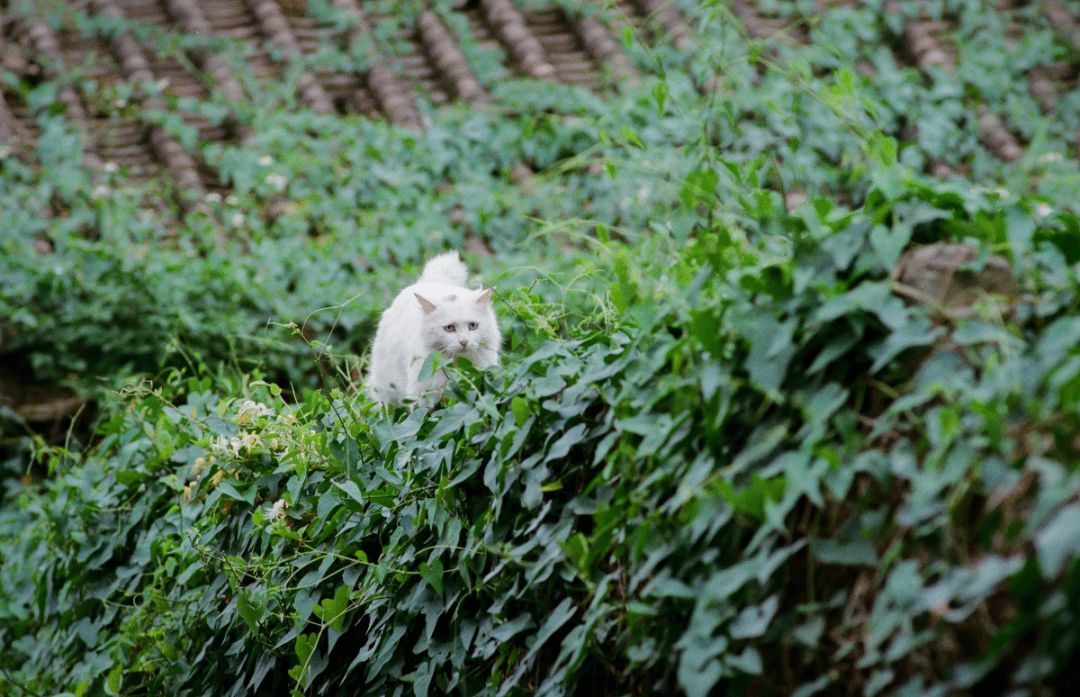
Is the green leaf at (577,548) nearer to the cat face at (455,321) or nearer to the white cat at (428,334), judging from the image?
the white cat at (428,334)

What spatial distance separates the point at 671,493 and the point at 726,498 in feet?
0.66

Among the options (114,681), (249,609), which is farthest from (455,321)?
(114,681)

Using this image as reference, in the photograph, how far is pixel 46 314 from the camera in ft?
20.6

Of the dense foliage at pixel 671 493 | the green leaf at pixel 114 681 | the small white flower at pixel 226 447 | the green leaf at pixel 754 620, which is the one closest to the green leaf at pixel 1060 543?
the dense foliage at pixel 671 493

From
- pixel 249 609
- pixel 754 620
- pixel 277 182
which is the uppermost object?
pixel 754 620

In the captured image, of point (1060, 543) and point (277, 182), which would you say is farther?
point (277, 182)

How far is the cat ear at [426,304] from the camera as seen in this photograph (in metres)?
3.51

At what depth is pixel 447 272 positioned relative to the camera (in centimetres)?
411

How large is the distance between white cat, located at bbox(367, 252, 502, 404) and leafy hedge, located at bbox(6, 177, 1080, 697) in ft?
1.53

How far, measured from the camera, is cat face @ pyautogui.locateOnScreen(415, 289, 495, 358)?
3496 millimetres

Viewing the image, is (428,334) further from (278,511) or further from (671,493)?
(671,493)

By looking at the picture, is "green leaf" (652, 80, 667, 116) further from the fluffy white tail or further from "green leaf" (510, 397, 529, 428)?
the fluffy white tail

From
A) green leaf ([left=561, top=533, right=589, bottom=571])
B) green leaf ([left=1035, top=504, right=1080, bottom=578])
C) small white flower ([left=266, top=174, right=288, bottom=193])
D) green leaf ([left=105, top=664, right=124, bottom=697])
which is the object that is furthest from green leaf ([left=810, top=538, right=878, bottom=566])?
small white flower ([left=266, top=174, right=288, bottom=193])

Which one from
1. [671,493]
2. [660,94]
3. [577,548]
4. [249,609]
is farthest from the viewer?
[249,609]
